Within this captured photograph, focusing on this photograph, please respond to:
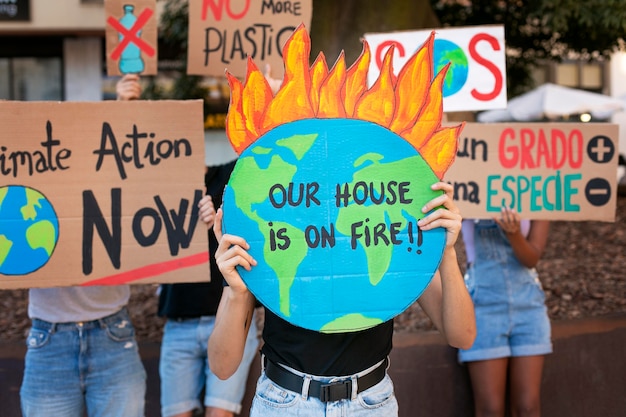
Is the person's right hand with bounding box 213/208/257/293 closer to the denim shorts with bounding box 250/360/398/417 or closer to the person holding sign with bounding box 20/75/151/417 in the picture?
the denim shorts with bounding box 250/360/398/417

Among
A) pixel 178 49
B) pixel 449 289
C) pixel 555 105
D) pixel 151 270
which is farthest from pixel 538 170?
pixel 178 49

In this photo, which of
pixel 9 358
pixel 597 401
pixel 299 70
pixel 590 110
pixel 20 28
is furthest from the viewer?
pixel 20 28

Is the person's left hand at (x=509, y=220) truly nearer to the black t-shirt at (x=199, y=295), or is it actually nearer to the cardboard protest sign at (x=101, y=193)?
the black t-shirt at (x=199, y=295)

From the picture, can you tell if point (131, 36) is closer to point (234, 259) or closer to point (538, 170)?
point (234, 259)

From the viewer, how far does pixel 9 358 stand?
3621 mm

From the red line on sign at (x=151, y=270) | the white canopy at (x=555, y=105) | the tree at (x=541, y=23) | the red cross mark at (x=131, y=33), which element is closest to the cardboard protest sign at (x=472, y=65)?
the red cross mark at (x=131, y=33)

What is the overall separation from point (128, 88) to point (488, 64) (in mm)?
1564

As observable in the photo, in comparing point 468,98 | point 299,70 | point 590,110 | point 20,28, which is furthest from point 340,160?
point 20,28

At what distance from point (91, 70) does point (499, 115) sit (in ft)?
24.0

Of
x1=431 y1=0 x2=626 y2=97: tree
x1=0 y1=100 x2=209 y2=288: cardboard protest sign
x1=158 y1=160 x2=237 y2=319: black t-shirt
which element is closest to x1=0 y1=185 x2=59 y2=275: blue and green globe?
x1=0 y1=100 x2=209 y2=288: cardboard protest sign

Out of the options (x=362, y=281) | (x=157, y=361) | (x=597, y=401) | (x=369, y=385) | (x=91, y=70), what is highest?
(x=91, y=70)

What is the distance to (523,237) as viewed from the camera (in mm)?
3129

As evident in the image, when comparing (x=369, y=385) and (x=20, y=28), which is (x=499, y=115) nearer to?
(x=20, y=28)

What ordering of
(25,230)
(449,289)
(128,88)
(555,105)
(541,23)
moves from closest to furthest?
(449,289) < (25,230) < (128,88) < (541,23) < (555,105)
